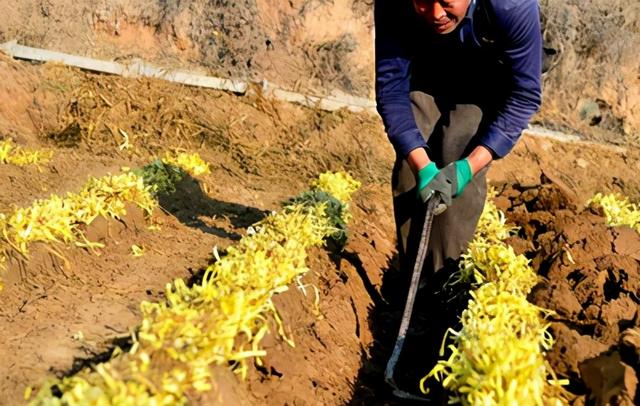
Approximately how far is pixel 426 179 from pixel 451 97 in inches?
31.3

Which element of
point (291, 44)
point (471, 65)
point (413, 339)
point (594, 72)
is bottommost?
point (594, 72)

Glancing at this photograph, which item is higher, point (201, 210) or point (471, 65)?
point (471, 65)

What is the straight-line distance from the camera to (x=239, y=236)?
630cm

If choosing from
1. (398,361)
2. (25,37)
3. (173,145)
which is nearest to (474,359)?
(398,361)

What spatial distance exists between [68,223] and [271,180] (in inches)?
160

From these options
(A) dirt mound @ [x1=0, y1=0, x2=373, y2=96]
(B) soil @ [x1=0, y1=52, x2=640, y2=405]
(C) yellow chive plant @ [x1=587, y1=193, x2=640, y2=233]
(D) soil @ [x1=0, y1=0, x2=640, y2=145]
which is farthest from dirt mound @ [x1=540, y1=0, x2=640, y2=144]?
(C) yellow chive plant @ [x1=587, y1=193, x2=640, y2=233]

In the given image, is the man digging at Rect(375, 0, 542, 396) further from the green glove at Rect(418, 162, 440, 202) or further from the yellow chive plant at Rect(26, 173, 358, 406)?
the yellow chive plant at Rect(26, 173, 358, 406)

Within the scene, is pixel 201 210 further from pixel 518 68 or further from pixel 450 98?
pixel 518 68

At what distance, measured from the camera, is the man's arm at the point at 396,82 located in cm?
438

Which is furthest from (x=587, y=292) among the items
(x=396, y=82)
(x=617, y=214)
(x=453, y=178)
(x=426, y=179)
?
(x=617, y=214)

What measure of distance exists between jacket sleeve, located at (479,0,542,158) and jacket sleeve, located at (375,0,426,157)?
46cm

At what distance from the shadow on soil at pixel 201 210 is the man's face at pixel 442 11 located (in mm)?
2850

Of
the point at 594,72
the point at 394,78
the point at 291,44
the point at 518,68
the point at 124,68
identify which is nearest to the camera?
the point at 518,68

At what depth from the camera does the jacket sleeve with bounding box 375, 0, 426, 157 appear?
439 centimetres
